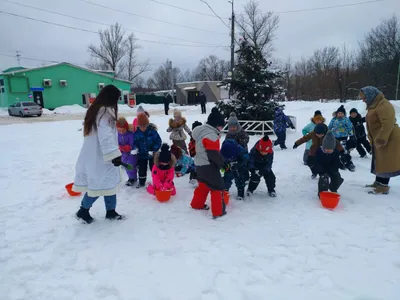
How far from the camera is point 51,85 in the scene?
33.0m

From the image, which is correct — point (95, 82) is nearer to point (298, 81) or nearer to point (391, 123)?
point (298, 81)

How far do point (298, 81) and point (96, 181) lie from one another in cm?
4892

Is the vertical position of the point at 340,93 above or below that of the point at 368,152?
above

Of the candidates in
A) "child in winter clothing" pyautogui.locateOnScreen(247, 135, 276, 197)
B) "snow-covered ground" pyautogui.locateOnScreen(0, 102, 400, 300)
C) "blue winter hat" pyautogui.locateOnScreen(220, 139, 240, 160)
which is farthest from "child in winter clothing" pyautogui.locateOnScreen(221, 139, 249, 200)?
"snow-covered ground" pyautogui.locateOnScreen(0, 102, 400, 300)

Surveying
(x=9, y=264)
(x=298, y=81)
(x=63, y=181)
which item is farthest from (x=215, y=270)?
(x=298, y=81)

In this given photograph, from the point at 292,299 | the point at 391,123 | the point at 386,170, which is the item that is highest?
the point at 391,123

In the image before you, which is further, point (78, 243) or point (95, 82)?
point (95, 82)

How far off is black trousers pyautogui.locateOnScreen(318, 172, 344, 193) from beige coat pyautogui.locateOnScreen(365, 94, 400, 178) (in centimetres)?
87

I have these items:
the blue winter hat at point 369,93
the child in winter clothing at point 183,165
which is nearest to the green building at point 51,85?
the child in winter clothing at point 183,165

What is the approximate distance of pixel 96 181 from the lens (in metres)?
3.90

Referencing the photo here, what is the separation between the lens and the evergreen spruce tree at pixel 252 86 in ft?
37.6

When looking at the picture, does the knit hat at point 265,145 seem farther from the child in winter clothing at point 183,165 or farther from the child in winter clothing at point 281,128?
the child in winter clothing at point 281,128

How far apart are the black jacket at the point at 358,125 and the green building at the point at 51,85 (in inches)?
1097

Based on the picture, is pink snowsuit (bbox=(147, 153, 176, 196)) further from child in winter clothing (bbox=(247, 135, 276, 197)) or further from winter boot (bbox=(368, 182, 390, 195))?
winter boot (bbox=(368, 182, 390, 195))
